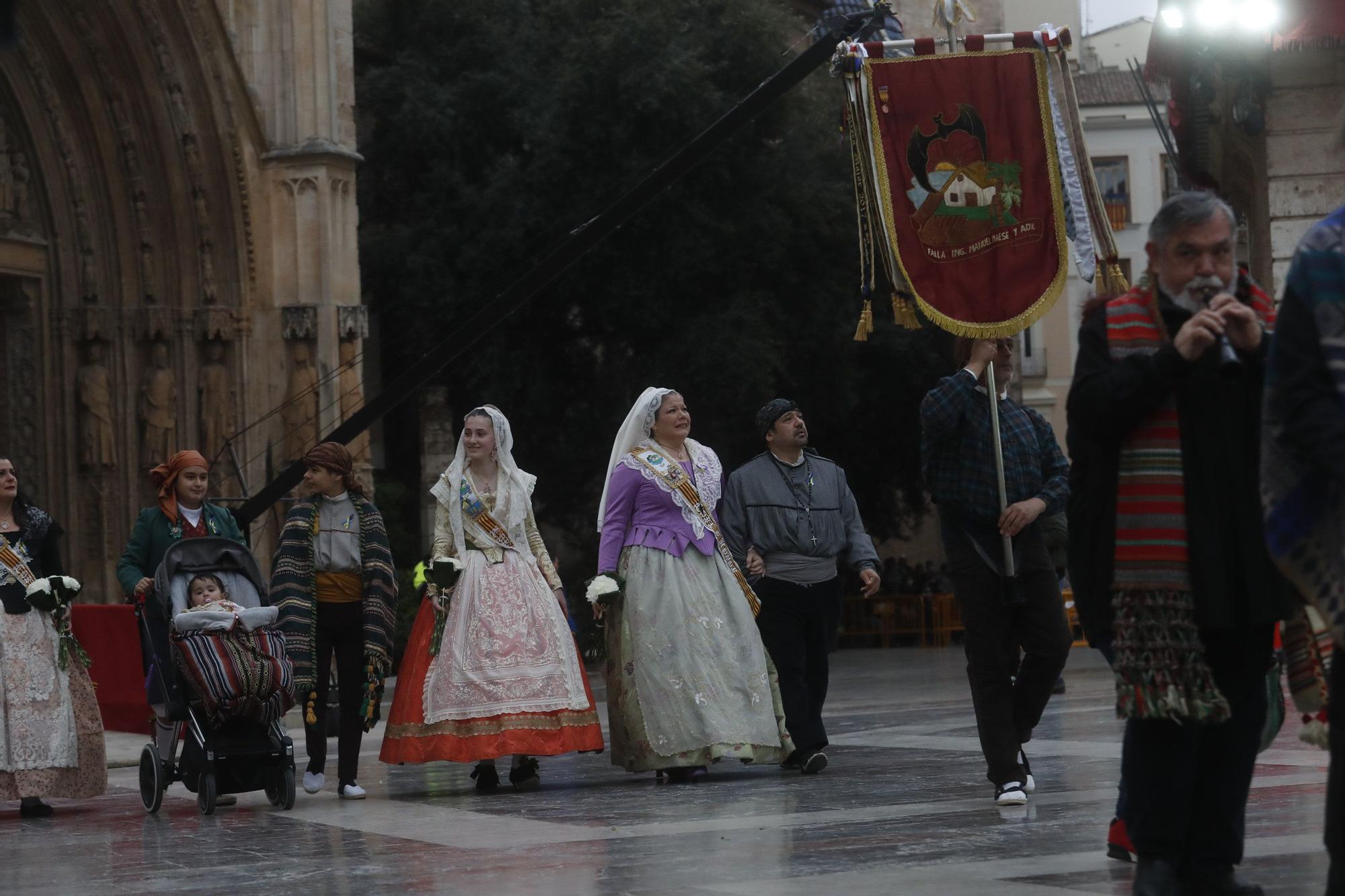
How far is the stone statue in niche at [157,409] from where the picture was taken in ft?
68.4

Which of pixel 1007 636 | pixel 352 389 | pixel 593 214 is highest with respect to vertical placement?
pixel 593 214

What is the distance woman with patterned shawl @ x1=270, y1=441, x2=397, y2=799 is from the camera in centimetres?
1061

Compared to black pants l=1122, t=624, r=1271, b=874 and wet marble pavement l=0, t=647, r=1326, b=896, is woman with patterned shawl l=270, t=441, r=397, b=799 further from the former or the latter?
black pants l=1122, t=624, r=1271, b=874

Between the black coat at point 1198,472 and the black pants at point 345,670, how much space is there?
5803 millimetres

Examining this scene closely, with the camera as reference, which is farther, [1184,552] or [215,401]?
[215,401]

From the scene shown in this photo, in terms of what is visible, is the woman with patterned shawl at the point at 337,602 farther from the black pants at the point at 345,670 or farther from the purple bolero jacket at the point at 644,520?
the purple bolero jacket at the point at 644,520

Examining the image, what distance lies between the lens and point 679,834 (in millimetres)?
7949

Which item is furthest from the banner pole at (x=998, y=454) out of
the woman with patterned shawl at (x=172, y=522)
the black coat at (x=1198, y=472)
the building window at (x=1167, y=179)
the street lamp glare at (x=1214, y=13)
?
the building window at (x=1167, y=179)

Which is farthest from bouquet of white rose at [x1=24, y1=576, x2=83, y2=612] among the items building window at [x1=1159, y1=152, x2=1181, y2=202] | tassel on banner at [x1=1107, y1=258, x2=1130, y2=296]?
building window at [x1=1159, y1=152, x2=1181, y2=202]

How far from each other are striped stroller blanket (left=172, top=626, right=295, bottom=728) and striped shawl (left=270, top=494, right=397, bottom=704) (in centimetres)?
39

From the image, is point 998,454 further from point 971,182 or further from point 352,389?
point 352,389

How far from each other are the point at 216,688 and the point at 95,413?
446 inches

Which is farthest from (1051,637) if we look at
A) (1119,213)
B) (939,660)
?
(1119,213)

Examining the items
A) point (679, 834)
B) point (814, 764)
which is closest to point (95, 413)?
point (814, 764)
